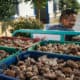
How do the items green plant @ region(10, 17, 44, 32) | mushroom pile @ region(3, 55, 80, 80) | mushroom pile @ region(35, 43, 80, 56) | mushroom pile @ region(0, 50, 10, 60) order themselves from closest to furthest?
1. mushroom pile @ region(3, 55, 80, 80)
2. mushroom pile @ region(0, 50, 10, 60)
3. mushroom pile @ region(35, 43, 80, 56)
4. green plant @ region(10, 17, 44, 32)

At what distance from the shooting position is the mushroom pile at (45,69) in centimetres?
170

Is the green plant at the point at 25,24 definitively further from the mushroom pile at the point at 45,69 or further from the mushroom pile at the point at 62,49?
the mushroom pile at the point at 45,69

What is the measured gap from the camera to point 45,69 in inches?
71.0

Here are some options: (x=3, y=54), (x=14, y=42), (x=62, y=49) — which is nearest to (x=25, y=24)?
(x=14, y=42)

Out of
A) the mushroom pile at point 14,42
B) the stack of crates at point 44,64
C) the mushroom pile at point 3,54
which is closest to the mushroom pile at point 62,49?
the stack of crates at point 44,64

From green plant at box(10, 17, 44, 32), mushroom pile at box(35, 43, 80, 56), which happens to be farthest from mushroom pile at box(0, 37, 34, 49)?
green plant at box(10, 17, 44, 32)

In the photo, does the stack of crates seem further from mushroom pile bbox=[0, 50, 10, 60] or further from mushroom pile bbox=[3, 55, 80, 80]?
mushroom pile bbox=[0, 50, 10, 60]

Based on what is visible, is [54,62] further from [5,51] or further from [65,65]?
[5,51]

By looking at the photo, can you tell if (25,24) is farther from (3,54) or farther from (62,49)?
(3,54)

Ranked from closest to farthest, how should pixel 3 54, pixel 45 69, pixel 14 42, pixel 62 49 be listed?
pixel 45 69 → pixel 3 54 → pixel 62 49 → pixel 14 42

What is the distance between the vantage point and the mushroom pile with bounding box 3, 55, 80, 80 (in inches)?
66.8

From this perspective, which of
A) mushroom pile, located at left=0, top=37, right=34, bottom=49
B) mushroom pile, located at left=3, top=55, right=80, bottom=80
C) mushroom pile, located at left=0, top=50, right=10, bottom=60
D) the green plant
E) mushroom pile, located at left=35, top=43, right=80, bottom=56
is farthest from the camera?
the green plant

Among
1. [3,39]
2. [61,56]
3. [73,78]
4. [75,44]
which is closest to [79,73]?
[73,78]

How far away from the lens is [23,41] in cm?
280
